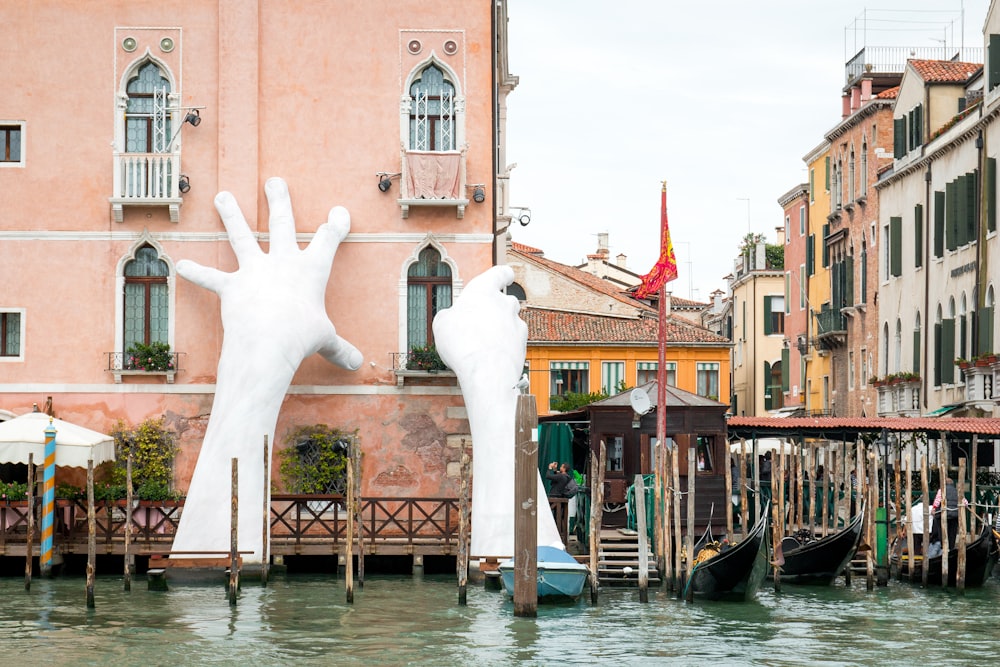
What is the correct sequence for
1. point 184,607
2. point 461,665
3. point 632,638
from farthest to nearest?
1. point 184,607
2. point 632,638
3. point 461,665

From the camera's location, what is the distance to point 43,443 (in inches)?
969

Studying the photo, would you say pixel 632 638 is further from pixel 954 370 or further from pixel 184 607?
pixel 954 370

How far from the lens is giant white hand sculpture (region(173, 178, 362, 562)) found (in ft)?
79.7

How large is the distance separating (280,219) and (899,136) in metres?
18.2

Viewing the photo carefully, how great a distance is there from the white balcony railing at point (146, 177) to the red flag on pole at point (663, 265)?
723 centimetres

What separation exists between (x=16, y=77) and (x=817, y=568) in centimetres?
1370

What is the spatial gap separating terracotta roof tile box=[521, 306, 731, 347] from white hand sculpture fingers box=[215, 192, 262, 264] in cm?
2322

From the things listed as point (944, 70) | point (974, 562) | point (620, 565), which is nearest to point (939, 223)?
point (944, 70)

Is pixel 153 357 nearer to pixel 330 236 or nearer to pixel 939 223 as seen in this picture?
pixel 330 236

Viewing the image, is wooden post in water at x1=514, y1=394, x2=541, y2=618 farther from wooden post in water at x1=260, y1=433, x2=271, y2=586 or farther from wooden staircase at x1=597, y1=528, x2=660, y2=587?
wooden post in water at x1=260, y1=433, x2=271, y2=586

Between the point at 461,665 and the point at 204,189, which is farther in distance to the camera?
the point at 204,189

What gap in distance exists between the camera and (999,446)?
31891 millimetres

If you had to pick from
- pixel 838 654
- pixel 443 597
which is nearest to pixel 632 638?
pixel 838 654

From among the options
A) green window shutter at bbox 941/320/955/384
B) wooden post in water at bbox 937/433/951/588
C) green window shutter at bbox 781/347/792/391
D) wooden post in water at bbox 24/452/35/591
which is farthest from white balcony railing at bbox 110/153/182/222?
green window shutter at bbox 781/347/792/391
